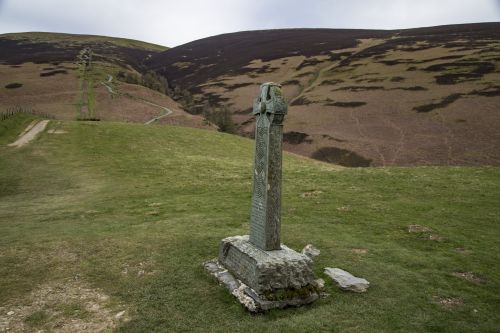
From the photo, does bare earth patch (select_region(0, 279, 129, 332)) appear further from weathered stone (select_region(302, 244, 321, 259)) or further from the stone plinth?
weathered stone (select_region(302, 244, 321, 259))

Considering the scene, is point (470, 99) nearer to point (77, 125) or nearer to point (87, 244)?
point (77, 125)

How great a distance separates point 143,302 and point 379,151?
53725 millimetres

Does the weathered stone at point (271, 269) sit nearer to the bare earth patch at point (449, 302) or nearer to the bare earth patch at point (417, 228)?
the bare earth patch at point (449, 302)

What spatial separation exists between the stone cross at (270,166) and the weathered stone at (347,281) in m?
1.88

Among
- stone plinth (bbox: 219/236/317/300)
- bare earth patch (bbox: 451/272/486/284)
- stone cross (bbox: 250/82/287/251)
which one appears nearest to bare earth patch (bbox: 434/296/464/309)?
bare earth patch (bbox: 451/272/486/284)

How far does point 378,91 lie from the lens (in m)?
85.7

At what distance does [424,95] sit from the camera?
78875 mm

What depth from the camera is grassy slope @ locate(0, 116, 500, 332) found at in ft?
33.6

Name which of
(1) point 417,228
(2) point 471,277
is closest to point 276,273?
(2) point 471,277

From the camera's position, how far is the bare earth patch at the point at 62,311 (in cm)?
955

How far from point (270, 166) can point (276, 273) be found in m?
2.91

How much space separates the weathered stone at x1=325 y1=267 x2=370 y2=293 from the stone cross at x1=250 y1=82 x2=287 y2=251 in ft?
6.16

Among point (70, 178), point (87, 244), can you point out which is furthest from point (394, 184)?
point (70, 178)

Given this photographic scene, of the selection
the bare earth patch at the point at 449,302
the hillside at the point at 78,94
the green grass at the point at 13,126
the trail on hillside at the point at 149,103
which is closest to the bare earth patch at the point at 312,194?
the bare earth patch at the point at 449,302
